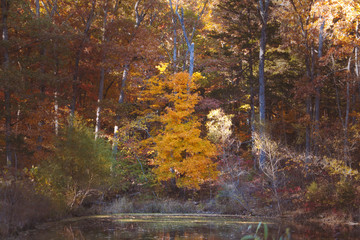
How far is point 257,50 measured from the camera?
25.7 meters

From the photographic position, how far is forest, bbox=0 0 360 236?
15586mm

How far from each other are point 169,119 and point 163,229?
7.96 m

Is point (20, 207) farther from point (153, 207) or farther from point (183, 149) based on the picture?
point (183, 149)

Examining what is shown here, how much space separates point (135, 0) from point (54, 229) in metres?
17.9

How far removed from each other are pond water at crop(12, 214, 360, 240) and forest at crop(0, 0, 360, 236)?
1.03m

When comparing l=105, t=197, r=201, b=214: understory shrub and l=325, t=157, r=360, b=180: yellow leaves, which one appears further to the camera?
l=105, t=197, r=201, b=214: understory shrub

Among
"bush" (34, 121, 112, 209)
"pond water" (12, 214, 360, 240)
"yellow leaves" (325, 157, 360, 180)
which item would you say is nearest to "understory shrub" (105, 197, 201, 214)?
"pond water" (12, 214, 360, 240)

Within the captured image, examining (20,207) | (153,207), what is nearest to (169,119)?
(153,207)

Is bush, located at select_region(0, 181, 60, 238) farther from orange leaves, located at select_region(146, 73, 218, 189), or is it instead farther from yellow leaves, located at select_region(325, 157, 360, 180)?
yellow leaves, located at select_region(325, 157, 360, 180)

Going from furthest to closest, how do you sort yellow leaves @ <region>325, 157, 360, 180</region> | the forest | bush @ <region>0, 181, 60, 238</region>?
yellow leaves @ <region>325, 157, 360, 180</region>
the forest
bush @ <region>0, 181, 60, 238</region>

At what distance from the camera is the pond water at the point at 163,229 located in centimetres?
1195

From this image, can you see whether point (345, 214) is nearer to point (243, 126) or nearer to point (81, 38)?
point (243, 126)

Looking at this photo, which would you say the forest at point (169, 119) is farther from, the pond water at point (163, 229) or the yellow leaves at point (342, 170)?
the pond water at point (163, 229)

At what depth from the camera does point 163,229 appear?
44.6ft
